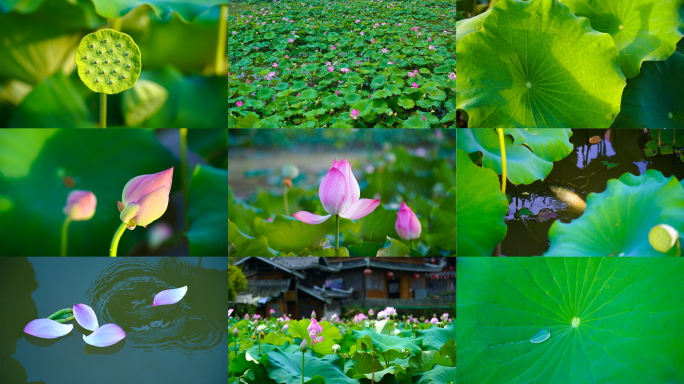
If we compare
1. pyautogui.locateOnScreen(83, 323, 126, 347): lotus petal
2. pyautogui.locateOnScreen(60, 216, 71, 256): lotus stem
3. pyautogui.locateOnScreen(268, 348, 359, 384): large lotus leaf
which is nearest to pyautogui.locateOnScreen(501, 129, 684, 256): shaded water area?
pyautogui.locateOnScreen(268, 348, 359, 384): large lotus leaf

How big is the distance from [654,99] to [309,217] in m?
1.21

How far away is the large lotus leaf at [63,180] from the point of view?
1324 mm

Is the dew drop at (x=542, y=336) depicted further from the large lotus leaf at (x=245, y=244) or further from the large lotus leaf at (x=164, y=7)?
the large lotus leaf at (x=164, y=7)

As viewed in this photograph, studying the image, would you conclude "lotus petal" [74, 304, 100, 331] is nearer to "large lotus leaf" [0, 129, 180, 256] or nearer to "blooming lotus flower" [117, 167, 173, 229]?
"large lotus leaf" [0, 129, 180, 256]

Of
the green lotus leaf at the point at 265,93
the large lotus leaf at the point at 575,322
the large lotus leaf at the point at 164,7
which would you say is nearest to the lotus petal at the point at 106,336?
the green lotus leaf at the point at 265,93

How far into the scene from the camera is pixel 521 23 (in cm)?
133

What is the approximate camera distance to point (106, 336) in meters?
1.34

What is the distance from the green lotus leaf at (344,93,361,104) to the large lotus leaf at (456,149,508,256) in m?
0.37

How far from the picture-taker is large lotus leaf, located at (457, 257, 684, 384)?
4.36 feet

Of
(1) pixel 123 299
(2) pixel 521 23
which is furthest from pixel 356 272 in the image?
(2) pixel 521 23

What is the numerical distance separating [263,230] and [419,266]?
53 cm

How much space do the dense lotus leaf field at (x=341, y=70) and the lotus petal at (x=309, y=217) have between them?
29 centimetres

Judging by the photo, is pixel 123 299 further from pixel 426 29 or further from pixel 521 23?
pixel 521 23

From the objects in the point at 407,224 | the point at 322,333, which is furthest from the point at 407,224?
the point at 322,333
